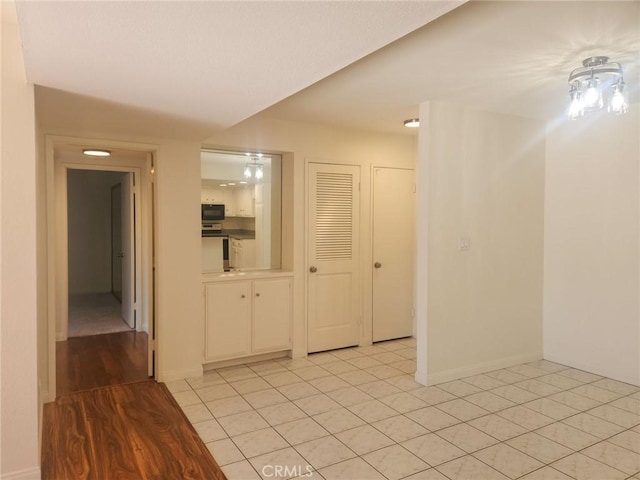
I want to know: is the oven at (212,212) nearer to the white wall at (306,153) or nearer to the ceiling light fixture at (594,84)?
the white wall at (306,153)

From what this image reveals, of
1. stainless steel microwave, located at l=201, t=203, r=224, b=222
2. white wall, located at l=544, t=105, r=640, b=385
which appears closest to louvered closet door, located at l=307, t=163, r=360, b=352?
stainless steel microwave, located at l=201, t=203, r=224, b=222

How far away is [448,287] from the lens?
3.67m

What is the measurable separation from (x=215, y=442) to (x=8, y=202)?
5.76 ft

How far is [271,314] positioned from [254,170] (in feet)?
4.85

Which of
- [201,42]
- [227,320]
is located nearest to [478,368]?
[227,320]

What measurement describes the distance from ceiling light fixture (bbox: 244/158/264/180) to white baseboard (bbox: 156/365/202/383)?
6.31ft

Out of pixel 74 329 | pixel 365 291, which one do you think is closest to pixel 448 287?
pixel 365 291

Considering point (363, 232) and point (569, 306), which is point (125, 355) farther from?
point (569, 306)

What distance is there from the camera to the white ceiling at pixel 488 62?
81.2 inches

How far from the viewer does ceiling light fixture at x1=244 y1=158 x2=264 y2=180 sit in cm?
455

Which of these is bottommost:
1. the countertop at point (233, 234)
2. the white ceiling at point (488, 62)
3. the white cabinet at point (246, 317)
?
the white cabinet at point (246, 317)

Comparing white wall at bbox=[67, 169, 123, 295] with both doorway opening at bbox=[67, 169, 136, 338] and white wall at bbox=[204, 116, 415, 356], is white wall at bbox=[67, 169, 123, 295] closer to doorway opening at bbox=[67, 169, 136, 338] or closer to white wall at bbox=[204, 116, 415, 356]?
doorway opening at bbox=[67, 169, 136, 338]

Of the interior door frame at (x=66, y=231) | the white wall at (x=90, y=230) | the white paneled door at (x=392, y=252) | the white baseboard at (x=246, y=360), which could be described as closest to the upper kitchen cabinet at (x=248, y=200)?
the interior door frame at (x=66, y=231)

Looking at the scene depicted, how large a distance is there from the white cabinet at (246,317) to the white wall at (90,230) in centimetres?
507
